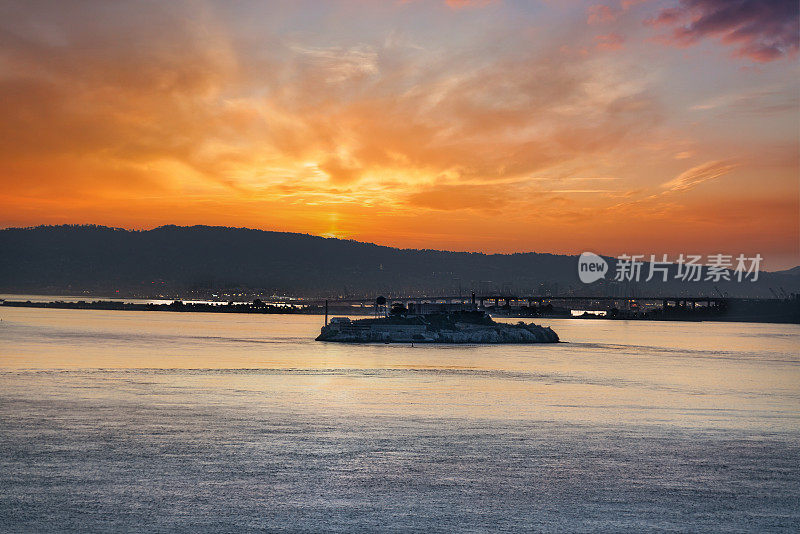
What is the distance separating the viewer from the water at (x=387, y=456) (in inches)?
579

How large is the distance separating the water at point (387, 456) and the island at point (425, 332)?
218 feet

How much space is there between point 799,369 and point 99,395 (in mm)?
54733

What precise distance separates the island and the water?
6655 cm

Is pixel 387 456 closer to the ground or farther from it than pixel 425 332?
closer to the ground

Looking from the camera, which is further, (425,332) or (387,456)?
(425,332)

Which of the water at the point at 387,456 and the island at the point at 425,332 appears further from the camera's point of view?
the island at the point at 425,332

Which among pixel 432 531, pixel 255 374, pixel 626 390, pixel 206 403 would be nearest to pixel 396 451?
pixel 432 531

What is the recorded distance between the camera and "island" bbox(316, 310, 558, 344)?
111 m

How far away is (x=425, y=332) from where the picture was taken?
116 m

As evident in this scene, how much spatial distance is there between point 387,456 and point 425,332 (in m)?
96.0

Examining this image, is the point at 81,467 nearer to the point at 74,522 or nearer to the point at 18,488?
the point at 18,488

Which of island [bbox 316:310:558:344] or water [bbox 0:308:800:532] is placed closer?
water [bbox 0:308:800:532]

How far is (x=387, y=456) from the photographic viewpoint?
20484mm

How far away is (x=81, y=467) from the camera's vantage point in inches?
720
